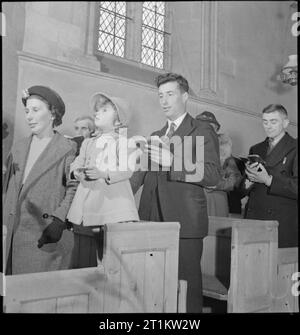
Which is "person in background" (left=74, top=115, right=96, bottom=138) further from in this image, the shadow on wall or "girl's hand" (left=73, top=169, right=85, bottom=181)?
the shadow on wall

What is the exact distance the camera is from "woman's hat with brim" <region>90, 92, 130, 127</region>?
2590mm

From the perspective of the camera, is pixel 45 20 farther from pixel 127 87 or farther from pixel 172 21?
pixel 172 21

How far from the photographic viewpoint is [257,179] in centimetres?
324

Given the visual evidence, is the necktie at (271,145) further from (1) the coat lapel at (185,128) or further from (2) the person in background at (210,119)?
(1) the coat lapel at (185,128)

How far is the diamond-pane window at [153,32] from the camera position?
2924 mm

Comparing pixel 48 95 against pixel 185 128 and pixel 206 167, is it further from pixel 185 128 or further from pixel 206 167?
pixel 206 167

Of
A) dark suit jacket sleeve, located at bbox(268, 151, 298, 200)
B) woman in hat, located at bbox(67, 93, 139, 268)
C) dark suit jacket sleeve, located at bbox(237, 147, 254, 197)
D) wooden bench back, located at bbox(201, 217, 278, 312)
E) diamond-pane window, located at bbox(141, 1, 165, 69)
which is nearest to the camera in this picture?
woman in hat, located at bbox(67, 93, 139, 268)

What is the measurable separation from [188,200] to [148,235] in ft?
1.84

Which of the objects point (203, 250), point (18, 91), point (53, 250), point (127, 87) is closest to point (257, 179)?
point (203, 250)

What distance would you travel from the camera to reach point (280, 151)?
3.27 meters

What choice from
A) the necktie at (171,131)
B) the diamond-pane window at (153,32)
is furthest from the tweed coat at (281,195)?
the diamond-pane window at (153,32)

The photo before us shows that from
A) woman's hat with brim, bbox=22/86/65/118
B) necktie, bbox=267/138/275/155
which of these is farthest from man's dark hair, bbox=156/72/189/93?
necktie, bbox=267/138/275/155

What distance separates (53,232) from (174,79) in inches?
48.7
